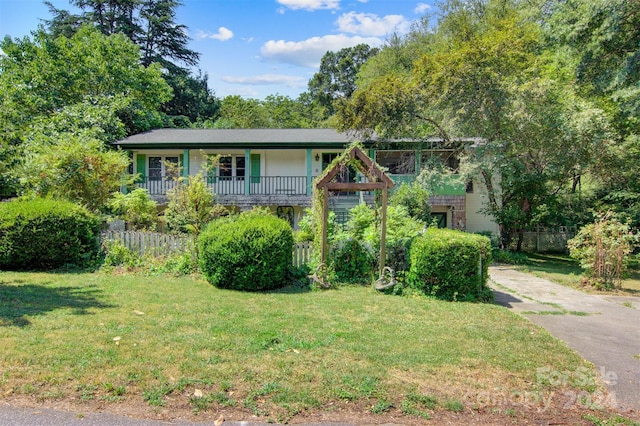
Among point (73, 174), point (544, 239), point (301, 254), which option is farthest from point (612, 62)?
point (73, 174)

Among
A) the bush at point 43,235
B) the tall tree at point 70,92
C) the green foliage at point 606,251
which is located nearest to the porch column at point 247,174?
the tall tree at point 70,92

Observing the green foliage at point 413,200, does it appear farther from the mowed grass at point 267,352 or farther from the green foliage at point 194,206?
the mowed grass at point 267,352

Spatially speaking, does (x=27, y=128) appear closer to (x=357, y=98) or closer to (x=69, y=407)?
(x=357, y=98)

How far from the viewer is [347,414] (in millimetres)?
3486

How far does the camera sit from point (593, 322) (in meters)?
6.82

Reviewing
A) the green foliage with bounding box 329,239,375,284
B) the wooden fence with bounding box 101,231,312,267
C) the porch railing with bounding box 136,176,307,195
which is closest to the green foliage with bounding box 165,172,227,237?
the wooden fence with bounding box 101,231,312,267

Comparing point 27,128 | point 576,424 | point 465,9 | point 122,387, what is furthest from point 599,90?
point 27,128

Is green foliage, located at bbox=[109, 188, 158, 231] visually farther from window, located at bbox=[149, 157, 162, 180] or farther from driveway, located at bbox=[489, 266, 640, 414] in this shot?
driveway, located at bbox=[489, 266, 640, 414]

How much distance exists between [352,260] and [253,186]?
34.2 ft

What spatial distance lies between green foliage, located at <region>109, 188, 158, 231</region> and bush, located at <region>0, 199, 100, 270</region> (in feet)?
4.55

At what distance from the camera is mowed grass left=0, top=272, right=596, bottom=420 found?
372cm

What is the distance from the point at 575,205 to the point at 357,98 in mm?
11480

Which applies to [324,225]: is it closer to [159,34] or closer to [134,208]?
[134,208]

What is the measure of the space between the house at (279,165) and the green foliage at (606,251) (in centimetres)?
716
